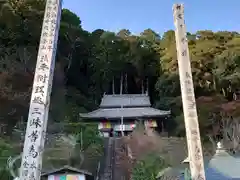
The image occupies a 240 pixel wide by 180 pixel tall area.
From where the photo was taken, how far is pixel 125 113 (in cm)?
3091

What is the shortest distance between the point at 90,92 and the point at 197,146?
31348 mm

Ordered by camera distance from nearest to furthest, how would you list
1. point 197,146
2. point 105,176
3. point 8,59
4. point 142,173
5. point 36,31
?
point 197,146 < point 142,173 < point 105,176 < point 8,59 < point 36,31

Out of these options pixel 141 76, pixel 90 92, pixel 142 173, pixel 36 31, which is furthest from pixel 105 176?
pixel 141 76

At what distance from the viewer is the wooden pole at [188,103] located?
→ 5.67 m

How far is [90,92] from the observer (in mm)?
36750

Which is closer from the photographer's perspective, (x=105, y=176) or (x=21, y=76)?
(x=105, y=176)

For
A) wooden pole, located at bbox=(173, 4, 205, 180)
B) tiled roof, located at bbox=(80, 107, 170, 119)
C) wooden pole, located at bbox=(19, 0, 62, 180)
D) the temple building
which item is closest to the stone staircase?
the temple building

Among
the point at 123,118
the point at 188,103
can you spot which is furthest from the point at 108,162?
the point at 123,118

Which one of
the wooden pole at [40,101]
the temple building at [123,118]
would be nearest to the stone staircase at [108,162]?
the temple building at [123,118]

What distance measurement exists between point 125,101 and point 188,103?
92.3ft

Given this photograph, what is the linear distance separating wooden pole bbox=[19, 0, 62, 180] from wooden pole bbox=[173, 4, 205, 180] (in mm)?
2343

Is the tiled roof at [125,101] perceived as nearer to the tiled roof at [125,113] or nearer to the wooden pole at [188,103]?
the tiled roof at [125,113]

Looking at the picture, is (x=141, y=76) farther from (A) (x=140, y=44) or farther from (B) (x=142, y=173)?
(B) (x=142, y=173)

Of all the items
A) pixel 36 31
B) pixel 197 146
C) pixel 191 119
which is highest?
pixel 36 31
